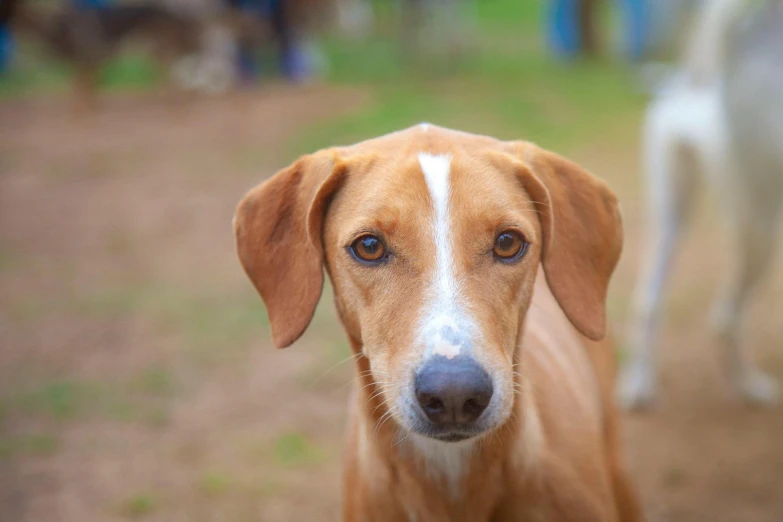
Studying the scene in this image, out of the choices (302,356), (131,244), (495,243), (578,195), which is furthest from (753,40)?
(131,244)

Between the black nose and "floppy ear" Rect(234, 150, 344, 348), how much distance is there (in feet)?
1.74

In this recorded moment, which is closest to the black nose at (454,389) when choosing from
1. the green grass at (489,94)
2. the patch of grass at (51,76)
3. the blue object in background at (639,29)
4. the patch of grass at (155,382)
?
the patch of grass at (155,382)

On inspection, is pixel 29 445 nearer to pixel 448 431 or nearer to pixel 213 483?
pixel 213 483

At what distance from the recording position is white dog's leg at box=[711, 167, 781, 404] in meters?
3.99

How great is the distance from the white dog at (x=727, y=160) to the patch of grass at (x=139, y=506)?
104 inches

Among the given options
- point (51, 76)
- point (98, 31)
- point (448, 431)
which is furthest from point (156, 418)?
point (51, 76)

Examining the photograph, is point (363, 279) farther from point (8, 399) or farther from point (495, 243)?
point (8, 399)

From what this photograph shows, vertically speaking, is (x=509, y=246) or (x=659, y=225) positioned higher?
(x=509, y=246)

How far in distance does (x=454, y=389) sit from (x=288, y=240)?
0.76m

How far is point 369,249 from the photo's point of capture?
2.31 metres

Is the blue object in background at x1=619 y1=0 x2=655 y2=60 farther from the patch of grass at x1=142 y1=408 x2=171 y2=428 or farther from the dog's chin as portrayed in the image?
the dog's chin

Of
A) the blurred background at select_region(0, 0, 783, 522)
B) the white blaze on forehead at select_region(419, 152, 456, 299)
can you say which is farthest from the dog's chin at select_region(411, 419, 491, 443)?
the blurred background at select_region(0, 0, 783, 522)

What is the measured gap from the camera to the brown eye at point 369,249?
2.29 meters

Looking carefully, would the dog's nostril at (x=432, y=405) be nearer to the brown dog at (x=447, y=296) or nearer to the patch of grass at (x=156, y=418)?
the brown dog at (x=447, y=296)
